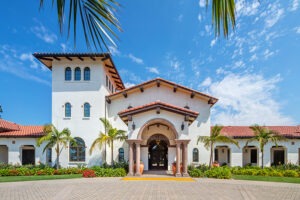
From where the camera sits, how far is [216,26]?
1.62 m

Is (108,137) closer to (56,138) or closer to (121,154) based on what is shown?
(121,154)

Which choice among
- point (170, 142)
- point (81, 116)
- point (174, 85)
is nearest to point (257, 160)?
point (170, 142)

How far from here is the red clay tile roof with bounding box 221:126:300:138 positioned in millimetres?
26156

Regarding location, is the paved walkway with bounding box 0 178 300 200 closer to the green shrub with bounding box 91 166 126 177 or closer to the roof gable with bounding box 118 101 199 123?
the green shrub with bounding box 91 166 126 177

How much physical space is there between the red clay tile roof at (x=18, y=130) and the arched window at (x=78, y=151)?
415 centimetres

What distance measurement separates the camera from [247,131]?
27.6m

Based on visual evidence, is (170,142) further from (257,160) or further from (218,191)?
(257,160)

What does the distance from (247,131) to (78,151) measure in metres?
20.0

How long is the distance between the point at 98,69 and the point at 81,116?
17.2ft

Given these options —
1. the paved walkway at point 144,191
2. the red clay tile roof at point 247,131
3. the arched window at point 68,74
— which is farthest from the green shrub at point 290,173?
the arched window at point 68,74

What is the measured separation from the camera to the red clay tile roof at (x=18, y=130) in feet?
79.2

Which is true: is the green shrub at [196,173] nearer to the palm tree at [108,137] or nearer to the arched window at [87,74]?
the palm tree at [108,137]

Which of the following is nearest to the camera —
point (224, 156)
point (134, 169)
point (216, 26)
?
point (216, 26)

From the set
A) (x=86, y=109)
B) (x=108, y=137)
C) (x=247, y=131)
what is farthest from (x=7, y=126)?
(x=247, y=131)
